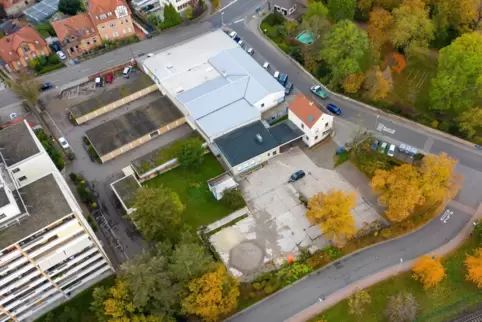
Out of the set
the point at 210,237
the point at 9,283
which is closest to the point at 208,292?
the point at 210,237

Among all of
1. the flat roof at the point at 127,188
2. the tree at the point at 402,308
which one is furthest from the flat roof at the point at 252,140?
the tree at the point at 402,308

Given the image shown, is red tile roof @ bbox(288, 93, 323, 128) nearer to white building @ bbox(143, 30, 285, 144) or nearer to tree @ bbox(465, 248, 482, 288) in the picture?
white building @ bbox(143, 30, 285, 144)

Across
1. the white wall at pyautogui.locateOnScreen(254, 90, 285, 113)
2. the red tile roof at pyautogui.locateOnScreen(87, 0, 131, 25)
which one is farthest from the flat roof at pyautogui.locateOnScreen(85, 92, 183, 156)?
the red tile roof at pyautogui.locateOnScreen(87, 0, 131, 25)

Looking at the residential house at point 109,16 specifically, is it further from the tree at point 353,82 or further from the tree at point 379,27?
the tree at point 379,27

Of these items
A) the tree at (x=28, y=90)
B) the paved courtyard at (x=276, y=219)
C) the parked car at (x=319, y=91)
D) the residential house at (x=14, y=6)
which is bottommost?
the paved courtyard at (x=276, y=219)

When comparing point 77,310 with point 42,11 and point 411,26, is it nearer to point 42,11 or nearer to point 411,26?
point 411,26

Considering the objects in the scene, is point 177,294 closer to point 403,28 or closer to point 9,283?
point 9,283
